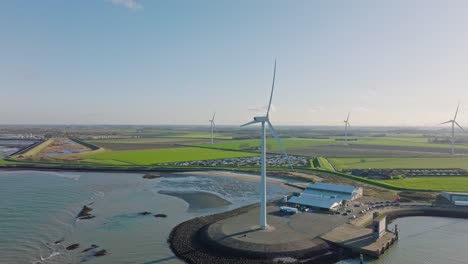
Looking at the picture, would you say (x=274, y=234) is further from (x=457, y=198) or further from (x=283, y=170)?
(x=283, y=170)

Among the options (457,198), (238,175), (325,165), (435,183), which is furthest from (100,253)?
(325,165)

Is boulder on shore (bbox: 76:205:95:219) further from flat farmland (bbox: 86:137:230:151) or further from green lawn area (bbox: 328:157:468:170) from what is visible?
flat farmland (bbox: 86:137:230:151)

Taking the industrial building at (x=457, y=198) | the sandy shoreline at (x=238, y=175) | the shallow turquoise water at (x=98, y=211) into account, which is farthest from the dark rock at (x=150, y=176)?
the industrial building at (x=457, y=198)

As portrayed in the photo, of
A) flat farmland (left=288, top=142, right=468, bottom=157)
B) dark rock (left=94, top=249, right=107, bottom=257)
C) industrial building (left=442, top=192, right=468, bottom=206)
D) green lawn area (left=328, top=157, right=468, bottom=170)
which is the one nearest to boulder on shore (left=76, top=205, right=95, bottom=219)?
dark rock (left=94, top=249, right=107, bottom=257)

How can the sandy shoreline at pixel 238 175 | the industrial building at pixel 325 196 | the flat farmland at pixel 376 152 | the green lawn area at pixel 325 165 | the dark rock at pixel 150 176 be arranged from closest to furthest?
the industrial building at pixel 325 196 → the sandy shoreline at pixel 238 175 → the dark rock at pixel 150 176 → the green lawn area at pixel 325 165 → the flat farmland at pixel 376 152

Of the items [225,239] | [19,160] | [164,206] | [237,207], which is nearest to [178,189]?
[164,206]

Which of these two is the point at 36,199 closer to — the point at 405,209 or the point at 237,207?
the point at 237,207

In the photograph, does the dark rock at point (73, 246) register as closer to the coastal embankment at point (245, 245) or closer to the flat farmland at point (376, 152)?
the coastal embankment at point (245, 245)
